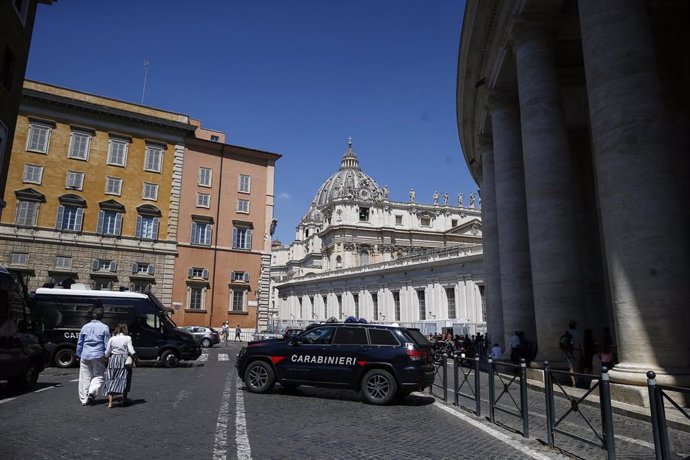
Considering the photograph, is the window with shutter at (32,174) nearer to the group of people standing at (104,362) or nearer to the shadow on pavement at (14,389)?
the shadow on pavement at (14,389)

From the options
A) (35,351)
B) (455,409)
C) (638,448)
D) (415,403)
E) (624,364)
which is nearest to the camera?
(638,448)

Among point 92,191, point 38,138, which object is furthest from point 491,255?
point 38,138

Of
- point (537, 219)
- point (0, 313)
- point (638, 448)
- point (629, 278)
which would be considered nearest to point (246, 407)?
point (0, 313)

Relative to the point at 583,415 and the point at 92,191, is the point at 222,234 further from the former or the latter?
the point at 583,415

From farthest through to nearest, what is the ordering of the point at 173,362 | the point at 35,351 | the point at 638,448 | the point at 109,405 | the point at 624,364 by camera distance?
1. the point at 173,362
2. the point at 35,351
3. the point at 109,405
4. the point at 624,364
5. the point at 638,448

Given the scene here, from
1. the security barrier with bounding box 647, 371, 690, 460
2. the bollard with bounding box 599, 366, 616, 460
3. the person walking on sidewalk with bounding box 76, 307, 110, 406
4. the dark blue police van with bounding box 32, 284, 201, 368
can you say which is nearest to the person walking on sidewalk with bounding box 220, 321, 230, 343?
the dark blue police van with bounding box 32, 284, 201, 368

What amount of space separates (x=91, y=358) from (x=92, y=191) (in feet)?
88.4

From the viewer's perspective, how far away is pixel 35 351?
36.1 ft

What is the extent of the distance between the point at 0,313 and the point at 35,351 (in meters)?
1.71

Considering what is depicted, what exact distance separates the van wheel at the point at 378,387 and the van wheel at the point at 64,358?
42.3ft

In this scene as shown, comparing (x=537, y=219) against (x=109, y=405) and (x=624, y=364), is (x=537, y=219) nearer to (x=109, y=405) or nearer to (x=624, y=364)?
(x=624, y=364)

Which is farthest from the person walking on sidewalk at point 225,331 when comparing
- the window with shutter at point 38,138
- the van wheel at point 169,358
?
the window with shutter at point 38,138

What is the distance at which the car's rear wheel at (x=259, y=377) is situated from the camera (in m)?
10.7

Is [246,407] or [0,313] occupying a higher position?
[0,313]
